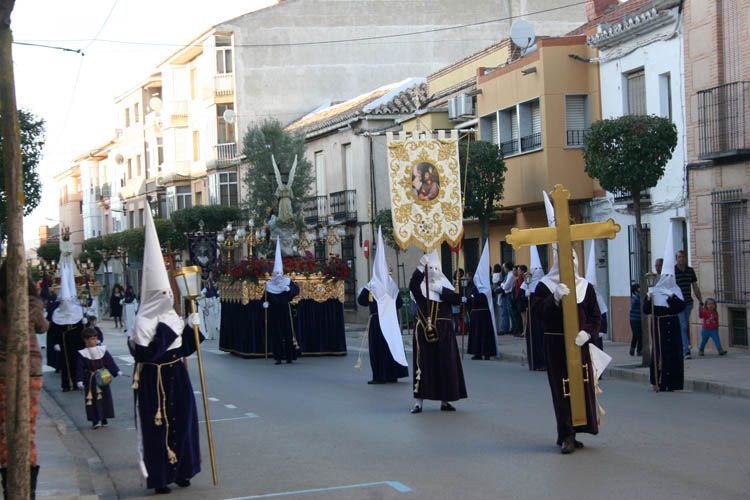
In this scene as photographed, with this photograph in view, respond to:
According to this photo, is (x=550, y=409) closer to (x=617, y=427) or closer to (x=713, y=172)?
(x=617, y=427)

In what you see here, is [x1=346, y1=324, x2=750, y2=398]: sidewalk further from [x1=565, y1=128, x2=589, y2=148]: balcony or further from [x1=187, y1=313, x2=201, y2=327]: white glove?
[x1=187, y1=313, x2=201, y2=327]: white glove

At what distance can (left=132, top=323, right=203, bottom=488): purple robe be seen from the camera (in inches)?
324

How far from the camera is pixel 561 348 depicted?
9406mm

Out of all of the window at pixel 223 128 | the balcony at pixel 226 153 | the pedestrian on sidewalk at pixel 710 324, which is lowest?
the pedestrian on sidewalk at pixel 710 324

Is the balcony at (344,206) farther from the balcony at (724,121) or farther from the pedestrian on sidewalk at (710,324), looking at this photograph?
the pedestrian on sidewalk at (710,324)

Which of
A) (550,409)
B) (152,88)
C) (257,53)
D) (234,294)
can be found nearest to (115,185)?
(152,88)

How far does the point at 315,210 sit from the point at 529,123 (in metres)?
15.9

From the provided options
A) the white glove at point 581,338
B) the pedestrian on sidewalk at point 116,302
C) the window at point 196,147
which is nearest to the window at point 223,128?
the window at point 196,147

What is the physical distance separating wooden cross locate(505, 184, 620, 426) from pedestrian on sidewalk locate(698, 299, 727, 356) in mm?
9314

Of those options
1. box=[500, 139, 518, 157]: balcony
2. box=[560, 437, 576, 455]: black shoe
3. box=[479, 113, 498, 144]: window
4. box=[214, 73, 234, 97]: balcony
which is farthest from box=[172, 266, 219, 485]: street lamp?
box=[214, 73, 234, 97]: balcony

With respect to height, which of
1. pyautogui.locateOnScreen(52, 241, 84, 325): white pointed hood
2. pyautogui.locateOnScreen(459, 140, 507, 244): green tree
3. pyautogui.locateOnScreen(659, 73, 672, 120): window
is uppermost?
pyautogui.locateOnScreen(659, 73, 672, 120): window

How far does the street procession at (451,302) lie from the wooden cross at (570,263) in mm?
22

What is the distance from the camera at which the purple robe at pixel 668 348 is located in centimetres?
1377

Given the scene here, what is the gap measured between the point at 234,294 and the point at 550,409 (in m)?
11.6
